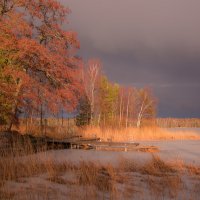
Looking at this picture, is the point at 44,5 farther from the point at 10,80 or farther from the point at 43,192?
the point at 43,192

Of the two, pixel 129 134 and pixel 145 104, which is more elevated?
pixel 145 104

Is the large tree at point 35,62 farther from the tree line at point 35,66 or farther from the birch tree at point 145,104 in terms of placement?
the birch tree at point 145,104

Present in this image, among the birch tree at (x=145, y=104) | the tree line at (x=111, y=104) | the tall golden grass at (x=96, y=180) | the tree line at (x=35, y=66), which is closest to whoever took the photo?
the tall golden grass at (x=96, y=180)

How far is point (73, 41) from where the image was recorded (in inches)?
832

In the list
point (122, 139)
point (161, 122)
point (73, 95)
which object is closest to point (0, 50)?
point (73, 95)

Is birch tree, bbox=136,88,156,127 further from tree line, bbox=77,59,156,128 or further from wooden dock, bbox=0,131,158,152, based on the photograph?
wooden dock, bbox=0,131,158,152

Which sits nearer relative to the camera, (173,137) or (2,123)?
(2,123)

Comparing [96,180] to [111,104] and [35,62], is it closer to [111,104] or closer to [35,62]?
[35,62]

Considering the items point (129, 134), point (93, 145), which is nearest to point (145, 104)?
point (129, 134)

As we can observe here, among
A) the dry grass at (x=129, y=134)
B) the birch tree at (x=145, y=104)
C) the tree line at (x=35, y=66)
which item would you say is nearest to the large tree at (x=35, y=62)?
the tree line at (x=35, y=66)

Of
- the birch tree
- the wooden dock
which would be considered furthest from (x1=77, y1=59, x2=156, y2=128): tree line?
the wooden dock

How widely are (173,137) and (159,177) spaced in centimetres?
2184

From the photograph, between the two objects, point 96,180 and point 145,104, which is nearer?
point 96,180

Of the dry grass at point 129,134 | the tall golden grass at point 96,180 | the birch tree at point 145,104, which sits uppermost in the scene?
the birch tree at point 145,104
